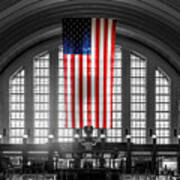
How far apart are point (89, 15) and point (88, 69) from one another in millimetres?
14271

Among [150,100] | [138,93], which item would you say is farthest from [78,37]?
[150,100]

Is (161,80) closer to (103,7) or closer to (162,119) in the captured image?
(162,119)

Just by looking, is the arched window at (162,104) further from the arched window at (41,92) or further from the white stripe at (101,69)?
the white stripe at (101,69)

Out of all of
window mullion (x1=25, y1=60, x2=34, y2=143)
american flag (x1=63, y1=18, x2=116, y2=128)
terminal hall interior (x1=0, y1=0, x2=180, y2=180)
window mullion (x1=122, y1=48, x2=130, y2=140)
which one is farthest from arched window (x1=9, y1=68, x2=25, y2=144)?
american flag (x1=63, y1=18, x2=116, y2=128)

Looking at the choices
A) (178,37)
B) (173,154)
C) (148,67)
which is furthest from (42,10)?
(173,154)

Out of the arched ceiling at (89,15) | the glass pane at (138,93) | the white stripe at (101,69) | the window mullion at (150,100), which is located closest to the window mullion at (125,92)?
the glass pane at (138,93)

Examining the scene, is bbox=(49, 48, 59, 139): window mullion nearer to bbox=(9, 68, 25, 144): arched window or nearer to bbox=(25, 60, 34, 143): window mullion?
bbox=(25, 60, 34, 143): window mullion

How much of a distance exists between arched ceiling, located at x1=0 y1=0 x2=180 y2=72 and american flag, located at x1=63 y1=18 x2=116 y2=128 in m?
5.55

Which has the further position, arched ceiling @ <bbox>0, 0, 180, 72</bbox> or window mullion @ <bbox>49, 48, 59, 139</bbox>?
window mullion @ <bbox>49, 48, 59, 139</bbox>

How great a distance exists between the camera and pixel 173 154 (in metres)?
45.0

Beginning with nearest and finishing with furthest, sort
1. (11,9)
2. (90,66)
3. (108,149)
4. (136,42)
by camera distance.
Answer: (90,66)
(11,9)
(108,149)
(136,42)

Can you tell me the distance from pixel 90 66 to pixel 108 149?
1138 cm

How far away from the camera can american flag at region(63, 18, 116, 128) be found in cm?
2850

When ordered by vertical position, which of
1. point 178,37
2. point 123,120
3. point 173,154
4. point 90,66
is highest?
point 178,37
